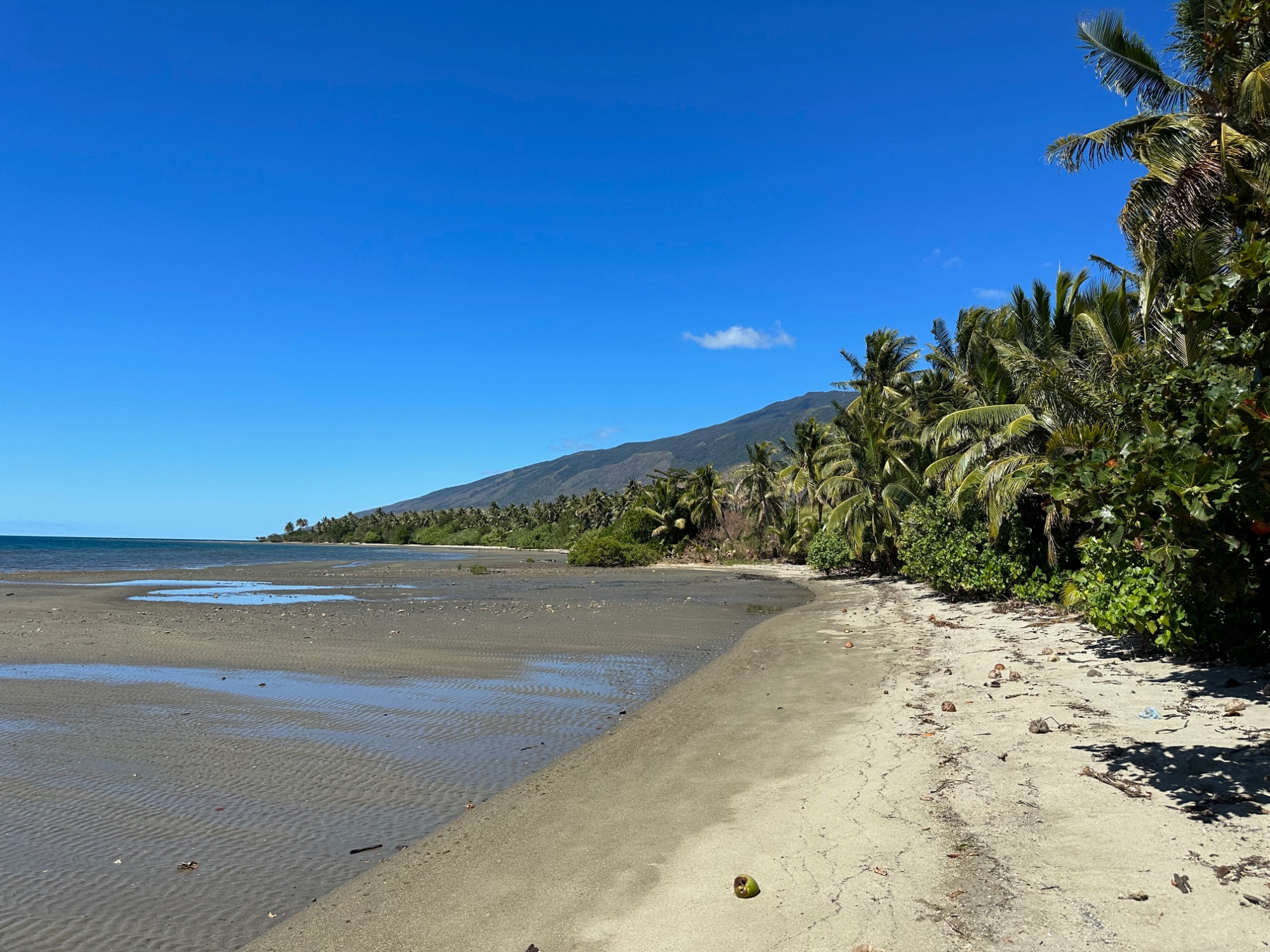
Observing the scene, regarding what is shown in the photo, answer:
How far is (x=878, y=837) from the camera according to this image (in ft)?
17.0

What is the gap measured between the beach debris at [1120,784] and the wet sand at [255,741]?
4860 millimetres

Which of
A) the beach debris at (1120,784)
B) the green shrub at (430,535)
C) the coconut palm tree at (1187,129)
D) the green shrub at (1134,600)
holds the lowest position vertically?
the beach debris at (1120,784)

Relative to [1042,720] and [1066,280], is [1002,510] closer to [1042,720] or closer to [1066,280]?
[1066,280]

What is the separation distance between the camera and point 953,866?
4.63 meters

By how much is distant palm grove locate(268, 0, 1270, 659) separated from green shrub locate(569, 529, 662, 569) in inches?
1061

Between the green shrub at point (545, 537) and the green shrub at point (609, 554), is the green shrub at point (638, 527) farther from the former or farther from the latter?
the green shrub at point (545, 537)

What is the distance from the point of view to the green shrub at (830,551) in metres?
41.6

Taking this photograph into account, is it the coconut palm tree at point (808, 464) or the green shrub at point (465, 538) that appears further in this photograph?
the green shrub at point (465, 538)

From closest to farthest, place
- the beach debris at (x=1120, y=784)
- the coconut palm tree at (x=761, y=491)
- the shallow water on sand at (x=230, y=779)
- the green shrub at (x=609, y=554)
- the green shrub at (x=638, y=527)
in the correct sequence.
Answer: the shallow water on sand at (x=230, y=779)
the beach debris at (x=1120, y=784)
the coconut palm tree at (x=761, y=491)
the green shrub at (x=609, y=554)
the green shrub at (x=638, y=527)

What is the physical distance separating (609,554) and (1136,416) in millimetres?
58439

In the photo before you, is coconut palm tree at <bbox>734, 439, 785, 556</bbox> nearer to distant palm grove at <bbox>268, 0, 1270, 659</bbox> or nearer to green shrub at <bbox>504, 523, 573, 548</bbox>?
distant palm grove at <bbox>268, 0, 1270, 659</bbox>

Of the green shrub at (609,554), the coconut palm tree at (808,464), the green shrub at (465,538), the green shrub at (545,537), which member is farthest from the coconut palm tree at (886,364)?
the green shrub at (465,538)

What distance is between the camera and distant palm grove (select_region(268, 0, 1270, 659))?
4.72 m

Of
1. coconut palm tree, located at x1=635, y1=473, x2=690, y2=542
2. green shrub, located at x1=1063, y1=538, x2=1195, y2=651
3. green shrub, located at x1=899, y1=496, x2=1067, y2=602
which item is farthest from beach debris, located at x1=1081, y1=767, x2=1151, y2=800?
coconut palm tree, located at x1=635, y1=473, x2=690, y2=542
